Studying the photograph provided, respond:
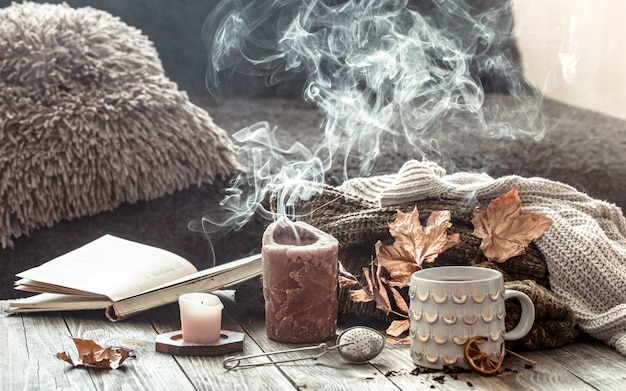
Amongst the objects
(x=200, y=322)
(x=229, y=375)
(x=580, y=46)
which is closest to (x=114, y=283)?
(x=200, y=322)

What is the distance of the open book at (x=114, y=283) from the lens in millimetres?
1142

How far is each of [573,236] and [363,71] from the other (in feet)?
4.07

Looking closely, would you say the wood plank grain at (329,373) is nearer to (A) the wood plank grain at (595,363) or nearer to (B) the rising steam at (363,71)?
(A) the wood plank grain at (595,363)

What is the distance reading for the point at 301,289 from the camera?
1003 mm

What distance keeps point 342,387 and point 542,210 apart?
0.40 metres

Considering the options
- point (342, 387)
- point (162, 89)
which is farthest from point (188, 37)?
point (342, 387)

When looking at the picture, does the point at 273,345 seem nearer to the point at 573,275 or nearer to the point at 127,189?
the point at 573,275

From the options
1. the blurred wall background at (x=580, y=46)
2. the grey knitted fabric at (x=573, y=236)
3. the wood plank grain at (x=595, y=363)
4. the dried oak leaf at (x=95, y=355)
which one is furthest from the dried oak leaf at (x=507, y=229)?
the blurred wall background at (x=580, y=46)

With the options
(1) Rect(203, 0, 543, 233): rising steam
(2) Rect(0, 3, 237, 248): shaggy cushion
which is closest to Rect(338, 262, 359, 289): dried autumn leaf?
(1) Rect(203, 0, 543, 233): rising steam

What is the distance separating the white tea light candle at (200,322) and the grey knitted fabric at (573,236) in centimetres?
28

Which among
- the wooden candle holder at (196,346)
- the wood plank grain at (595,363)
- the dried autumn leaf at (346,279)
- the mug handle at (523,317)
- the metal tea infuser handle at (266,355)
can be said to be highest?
the mug handle at (523,317)

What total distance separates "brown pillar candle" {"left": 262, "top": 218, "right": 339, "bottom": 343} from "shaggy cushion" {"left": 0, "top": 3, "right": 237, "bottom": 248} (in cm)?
85

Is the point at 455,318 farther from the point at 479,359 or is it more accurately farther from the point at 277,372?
the point at 277,372

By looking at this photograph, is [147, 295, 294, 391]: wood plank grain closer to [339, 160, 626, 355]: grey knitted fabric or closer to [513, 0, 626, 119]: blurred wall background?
[339, 160, 626, 355]: grey knitted fabric
